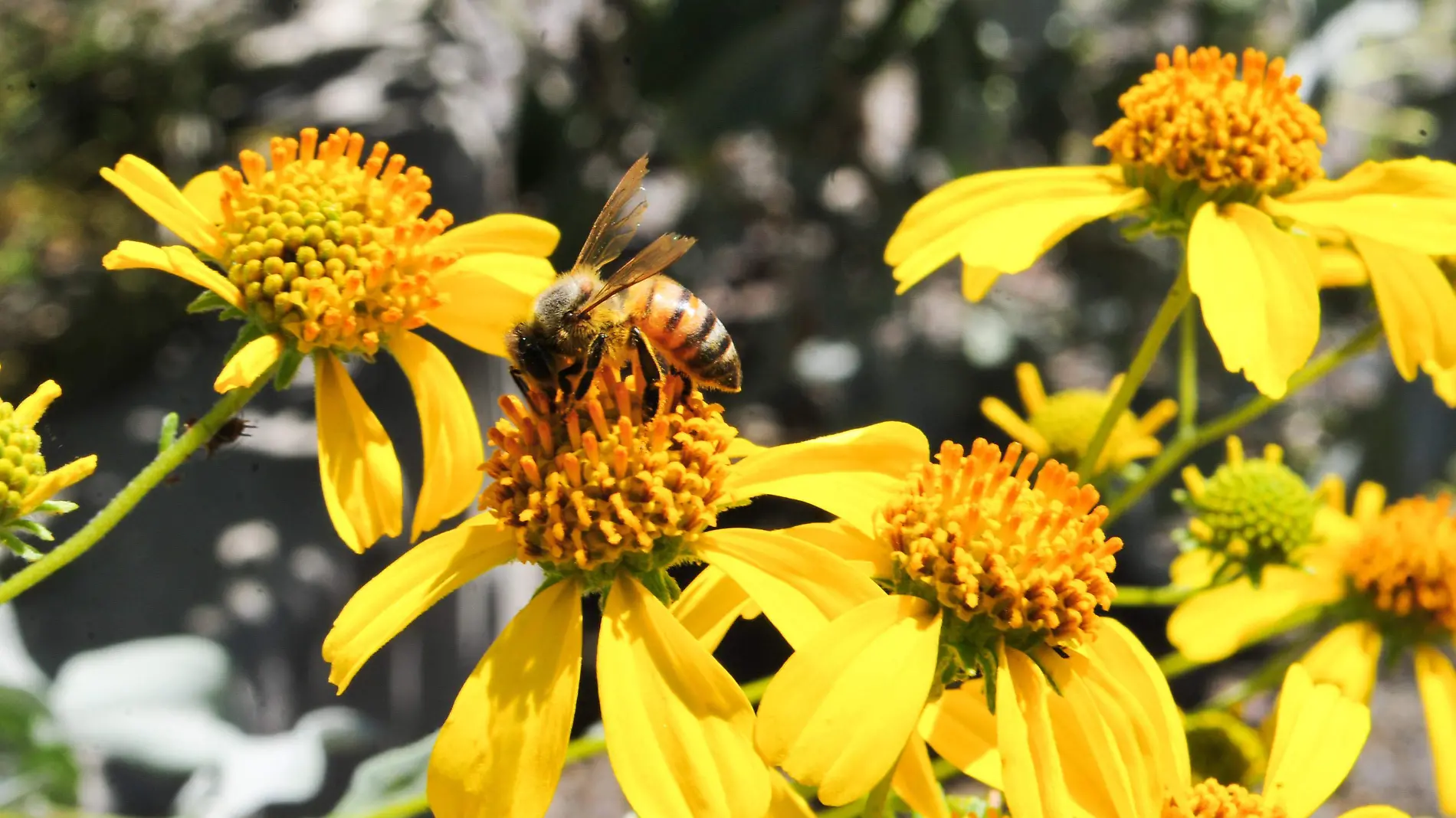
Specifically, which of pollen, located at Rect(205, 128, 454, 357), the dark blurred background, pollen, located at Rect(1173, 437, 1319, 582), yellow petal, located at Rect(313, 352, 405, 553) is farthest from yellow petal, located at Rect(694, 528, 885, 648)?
the dark blurred background

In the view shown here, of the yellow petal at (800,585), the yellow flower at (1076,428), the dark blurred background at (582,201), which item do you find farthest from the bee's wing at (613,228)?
the dark blurred background at (582,201)

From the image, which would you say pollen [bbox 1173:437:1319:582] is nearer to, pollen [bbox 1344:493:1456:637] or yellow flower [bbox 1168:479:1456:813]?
yellow flower [bbox 1168:479:1456:813]

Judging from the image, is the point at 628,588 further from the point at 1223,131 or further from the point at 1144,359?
the point at 1223,131

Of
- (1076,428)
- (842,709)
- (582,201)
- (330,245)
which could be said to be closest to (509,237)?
(330,245)

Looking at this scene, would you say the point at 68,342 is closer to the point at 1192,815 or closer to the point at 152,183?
the point at 152,183

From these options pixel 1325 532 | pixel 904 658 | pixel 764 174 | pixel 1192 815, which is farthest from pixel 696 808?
pixel 764 174

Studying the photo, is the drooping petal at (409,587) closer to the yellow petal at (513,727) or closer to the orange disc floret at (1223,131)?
the yellow petal at (513,727)

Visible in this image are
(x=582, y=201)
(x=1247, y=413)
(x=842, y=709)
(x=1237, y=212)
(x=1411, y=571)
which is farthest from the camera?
(x=582, y=201)

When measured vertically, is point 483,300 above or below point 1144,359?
above
